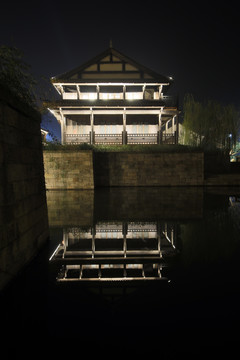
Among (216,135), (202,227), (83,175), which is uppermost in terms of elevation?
(216,135)

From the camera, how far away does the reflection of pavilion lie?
2664 millimetres

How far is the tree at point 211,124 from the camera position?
16094 mm

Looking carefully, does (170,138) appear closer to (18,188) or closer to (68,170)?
(68,170)

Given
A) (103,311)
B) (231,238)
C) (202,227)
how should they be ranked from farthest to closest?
(202,227) < (231,238) < (103,311)

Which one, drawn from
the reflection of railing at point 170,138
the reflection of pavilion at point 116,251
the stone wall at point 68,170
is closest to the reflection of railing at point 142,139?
the reflection of railing at point 170,138

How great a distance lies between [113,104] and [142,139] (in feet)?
13.3

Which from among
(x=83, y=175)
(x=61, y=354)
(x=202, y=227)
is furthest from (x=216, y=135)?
(x=61, y=354)

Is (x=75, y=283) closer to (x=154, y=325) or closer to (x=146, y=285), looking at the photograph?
(x=146, y=285)

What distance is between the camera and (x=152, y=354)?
4.84 feet

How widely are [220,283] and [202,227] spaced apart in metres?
2.33

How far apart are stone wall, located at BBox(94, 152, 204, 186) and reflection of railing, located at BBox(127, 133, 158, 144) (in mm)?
4431

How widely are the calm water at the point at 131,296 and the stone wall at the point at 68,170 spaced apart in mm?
8584

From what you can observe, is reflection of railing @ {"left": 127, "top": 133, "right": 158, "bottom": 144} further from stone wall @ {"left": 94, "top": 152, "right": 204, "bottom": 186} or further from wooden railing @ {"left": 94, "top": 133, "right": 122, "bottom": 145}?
stone wall @ {"left": 94, "top": 152, "right": 204, "bottom": 186}

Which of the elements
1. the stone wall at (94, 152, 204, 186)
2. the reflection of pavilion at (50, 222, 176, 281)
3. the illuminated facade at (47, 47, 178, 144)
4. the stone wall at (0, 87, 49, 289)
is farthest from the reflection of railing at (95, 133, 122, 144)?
the stone wall at (0, 87, 49, 289)
